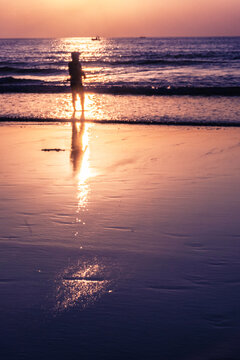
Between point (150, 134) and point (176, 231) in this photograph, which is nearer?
point (176, 231)

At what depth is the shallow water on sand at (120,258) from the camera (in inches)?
109

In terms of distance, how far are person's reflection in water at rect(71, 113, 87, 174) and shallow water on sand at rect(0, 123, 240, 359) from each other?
9cm

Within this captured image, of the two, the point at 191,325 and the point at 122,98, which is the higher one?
the point at 122,98

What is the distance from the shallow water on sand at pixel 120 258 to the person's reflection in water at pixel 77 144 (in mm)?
94

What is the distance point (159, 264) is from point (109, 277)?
0.46 meters

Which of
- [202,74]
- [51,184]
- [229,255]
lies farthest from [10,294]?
[202,74]

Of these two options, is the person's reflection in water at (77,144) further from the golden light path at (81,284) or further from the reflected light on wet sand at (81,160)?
the golden light path at (81,284)

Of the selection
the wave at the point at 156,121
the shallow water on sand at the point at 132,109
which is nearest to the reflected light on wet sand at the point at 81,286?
the wave at the point at 156,121

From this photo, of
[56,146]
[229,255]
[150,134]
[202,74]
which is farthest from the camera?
[202,74]

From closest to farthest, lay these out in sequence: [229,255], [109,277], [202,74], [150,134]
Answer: [109,277] < [229,255] < [150,134] < [202,74]

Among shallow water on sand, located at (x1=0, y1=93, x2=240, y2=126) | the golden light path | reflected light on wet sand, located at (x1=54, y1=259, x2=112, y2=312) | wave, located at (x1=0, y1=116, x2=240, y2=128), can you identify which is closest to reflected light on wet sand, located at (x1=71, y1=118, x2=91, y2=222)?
the golden light path

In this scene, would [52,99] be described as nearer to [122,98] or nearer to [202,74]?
[122,98]

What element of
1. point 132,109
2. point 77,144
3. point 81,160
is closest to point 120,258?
point 81,160

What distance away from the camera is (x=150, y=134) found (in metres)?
10.4
